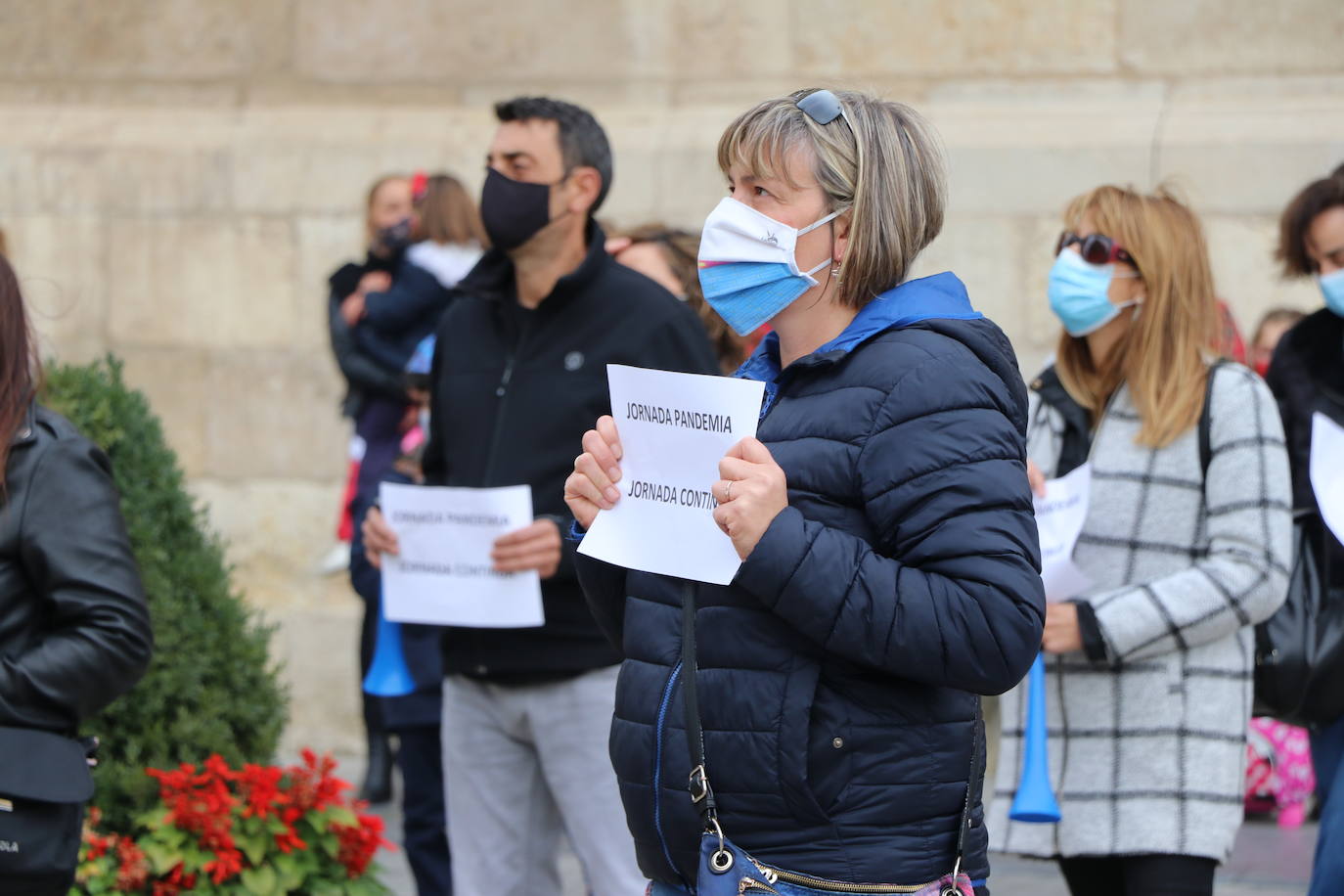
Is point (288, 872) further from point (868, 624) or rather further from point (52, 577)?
Answer: point (868, 624)

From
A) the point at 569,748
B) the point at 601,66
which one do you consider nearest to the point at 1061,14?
the point at 601,66

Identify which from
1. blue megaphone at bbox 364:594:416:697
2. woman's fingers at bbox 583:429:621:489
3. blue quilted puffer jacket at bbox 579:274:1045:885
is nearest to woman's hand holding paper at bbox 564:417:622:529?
woman's fingers at bbox 583:429:621:489

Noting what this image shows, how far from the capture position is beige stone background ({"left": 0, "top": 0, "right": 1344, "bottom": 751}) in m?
7.09

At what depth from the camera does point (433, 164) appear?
7.90 meters

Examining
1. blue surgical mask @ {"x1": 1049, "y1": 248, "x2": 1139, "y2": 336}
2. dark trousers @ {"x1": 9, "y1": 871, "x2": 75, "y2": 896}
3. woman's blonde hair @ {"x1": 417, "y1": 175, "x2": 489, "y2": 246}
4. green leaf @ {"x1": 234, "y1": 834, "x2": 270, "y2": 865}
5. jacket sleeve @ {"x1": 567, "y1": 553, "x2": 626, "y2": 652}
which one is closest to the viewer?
jacket sleeve @ {"x1": 567, "y1": 553, "x2": 626, "y2": 652}

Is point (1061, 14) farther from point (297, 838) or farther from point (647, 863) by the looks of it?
point (647, 863)

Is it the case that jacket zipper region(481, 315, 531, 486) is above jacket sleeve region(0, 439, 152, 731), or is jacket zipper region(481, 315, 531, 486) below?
above

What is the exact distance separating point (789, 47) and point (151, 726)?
445 centimetres

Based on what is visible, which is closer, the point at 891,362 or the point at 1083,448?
the point at 891,362

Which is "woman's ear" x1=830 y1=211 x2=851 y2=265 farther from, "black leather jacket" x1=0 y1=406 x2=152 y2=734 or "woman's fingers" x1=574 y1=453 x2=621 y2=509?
"black leather jacket" x1=0 y1=406 x2=152 y2=734

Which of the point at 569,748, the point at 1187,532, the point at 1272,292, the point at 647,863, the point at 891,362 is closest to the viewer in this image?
the point at 891,362

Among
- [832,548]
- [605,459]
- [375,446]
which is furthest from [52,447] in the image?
[375,446]

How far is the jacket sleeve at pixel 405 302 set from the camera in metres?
7.03

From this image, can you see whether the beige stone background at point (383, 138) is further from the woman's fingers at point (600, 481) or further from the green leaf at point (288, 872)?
the woman's fingers at point (600, 481)
